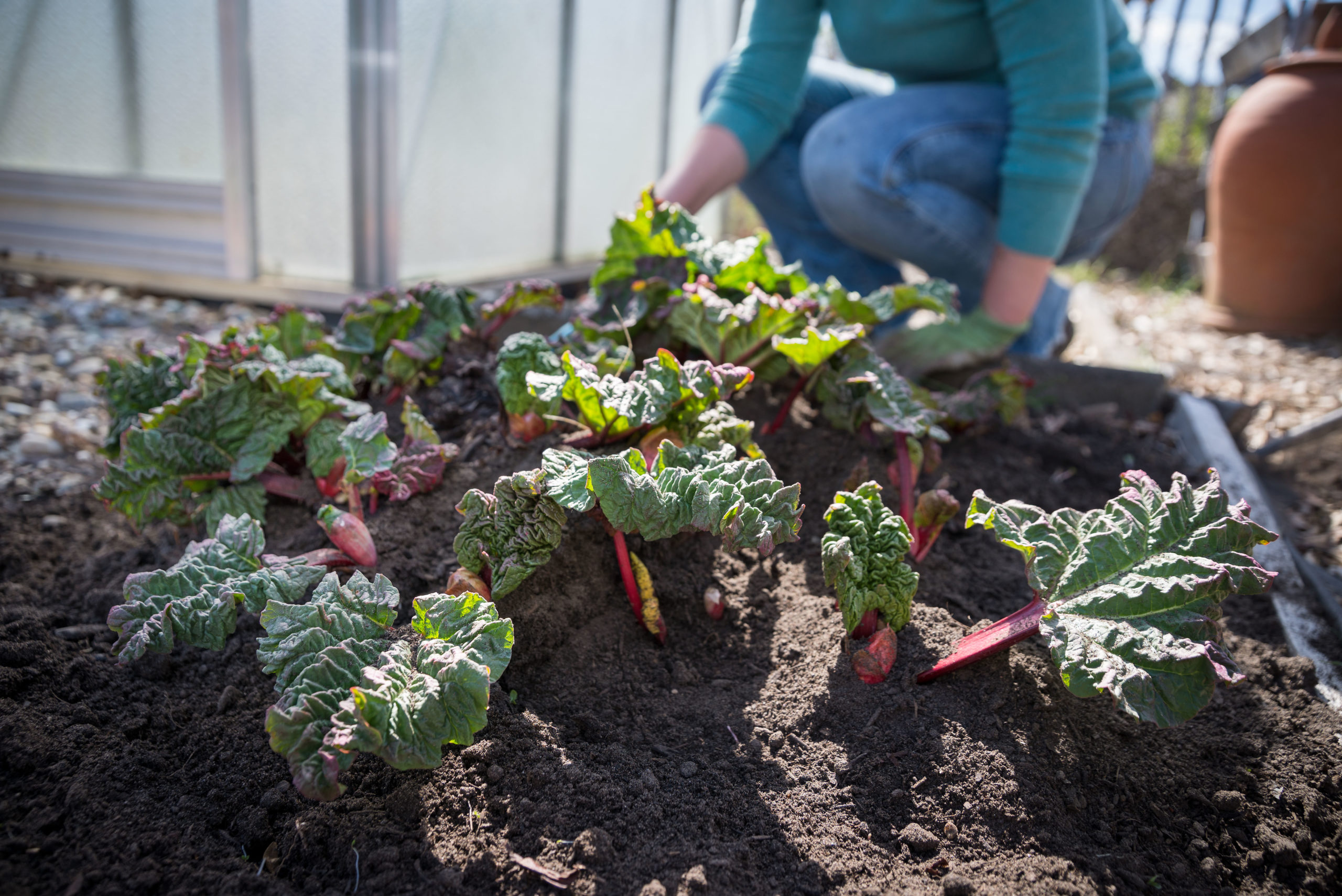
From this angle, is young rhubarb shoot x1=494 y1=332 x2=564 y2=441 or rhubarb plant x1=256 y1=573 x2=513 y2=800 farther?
young rhubarb shoot x1=494 y1=332 x2=564 y2=441

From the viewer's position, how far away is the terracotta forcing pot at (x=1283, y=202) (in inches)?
146

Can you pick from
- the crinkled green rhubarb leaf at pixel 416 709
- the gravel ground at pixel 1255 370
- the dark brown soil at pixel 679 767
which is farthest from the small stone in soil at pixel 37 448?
the gravel ground at pixel 1255 370

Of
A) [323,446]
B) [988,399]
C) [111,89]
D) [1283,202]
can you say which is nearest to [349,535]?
[323,446]

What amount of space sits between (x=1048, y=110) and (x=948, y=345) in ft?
2.18

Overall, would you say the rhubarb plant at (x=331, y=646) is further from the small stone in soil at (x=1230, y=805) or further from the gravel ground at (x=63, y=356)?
the small stone in soil at (x=1230, y=805)

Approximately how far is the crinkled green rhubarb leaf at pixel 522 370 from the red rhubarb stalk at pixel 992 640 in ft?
2.55

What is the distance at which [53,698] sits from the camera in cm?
121

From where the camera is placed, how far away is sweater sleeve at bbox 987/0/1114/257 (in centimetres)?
216

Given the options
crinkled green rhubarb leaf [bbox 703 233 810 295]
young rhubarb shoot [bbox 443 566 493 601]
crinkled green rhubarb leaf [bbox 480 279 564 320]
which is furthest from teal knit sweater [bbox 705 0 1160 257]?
young rhubarb shoot [bbox 443 566 493 601]

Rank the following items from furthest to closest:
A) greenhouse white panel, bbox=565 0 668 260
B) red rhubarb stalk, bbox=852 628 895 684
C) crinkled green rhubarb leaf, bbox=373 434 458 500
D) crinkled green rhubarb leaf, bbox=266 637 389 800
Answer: greenhouse white panel, bbox=565 0 668 260, crinkled green rhubarb leaf, bbox=373 434 458 500, red rhubarb stalk, bbox=852 628 895 684, crinkled green rhubarb leaf, bbox=266 637 389 800

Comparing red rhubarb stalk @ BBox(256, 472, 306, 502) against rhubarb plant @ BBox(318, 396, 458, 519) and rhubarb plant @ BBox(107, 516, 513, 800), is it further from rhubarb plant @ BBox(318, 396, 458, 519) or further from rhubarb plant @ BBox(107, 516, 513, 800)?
rhubarb plant @ BBox(107, 516, 513, 800)

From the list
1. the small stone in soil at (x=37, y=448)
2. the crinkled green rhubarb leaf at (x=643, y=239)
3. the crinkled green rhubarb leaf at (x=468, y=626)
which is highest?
the crinkled green rhubarb leaf at (x=643, y=239)

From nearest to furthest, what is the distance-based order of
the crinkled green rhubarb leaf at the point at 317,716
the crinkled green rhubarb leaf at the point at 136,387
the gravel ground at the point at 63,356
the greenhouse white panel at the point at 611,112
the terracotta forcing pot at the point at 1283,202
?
the crinkled green rhubarb leaf at the point at 317,716 → the crinkled green rhubarb leaf at the point at 136,387 → the gravel ground at the point at 63,356 → the terracotta forcing pot at the point at 1283,202 → the greenhouse white panel at the point at 611,112

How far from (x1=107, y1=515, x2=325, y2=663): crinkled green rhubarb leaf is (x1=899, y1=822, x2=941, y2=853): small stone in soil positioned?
2.91 feet
